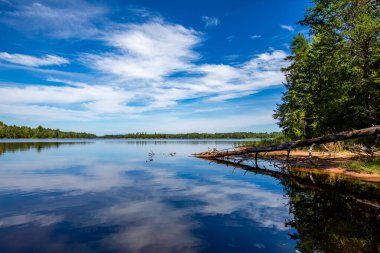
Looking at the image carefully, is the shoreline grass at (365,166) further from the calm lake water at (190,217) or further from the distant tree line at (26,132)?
the distant tree line at (26,132)

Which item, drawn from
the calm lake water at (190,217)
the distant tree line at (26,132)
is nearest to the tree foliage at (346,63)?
the calm lake water at (190,217)

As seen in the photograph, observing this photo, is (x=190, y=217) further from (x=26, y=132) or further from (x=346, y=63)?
(x=26, y=132)

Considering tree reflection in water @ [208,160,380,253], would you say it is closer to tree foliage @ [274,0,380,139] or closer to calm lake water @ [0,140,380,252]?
calm lake water @ [0,140,380,252]

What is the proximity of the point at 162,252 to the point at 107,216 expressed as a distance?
3.92 metres

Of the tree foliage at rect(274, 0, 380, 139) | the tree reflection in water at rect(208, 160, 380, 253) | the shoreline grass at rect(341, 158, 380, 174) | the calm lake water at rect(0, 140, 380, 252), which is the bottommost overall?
the calm lake water at rect(0, 140, 380, 252)

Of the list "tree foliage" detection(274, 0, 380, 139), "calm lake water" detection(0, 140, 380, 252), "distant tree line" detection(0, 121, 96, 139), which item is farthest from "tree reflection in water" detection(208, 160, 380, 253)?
"distant tree line" detection(0, 121, 96, 139)

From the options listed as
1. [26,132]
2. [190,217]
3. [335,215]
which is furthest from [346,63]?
[26,132]

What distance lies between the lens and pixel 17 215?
9820 mm

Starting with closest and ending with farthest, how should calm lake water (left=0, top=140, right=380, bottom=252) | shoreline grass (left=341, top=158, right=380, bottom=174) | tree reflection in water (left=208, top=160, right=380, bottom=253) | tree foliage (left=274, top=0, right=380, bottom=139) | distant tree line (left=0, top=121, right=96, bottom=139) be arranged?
1. tree reflection in water (left=208, top=160, right=380, bottom=253)
2. calm lake water (left=0, top=140, right=380, bottom=252)
3. shoreline grass (left=341, top=158, right=380, bottom=174)
4. tree foliage (left=274, top=0, right=380, bottom=139)
5. distant tree line (left=0, top=121, right=96, bottom=139)

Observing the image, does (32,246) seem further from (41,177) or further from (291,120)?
(291,120)

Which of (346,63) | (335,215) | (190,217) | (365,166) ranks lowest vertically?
(190,217)

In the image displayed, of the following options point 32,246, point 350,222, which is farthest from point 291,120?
point 32,246

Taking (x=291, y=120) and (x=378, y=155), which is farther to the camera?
(x=291, y=120)

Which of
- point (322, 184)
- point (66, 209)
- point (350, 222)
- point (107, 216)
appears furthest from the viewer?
point (322, 184)
